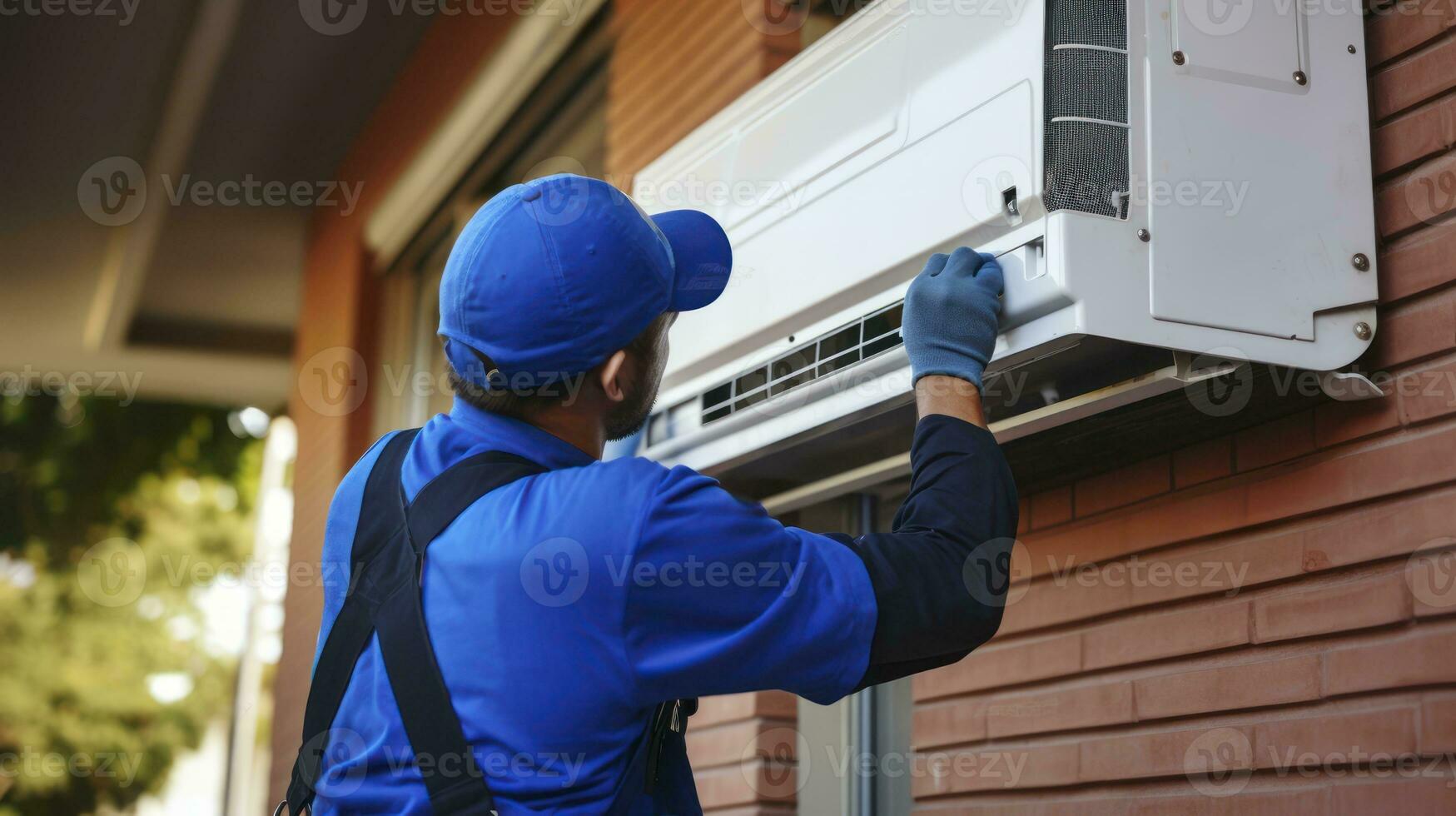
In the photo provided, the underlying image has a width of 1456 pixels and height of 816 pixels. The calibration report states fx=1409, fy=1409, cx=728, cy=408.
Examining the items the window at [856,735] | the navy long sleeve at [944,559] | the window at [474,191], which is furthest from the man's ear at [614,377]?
the window at [474,191]

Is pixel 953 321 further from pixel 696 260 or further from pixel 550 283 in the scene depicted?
pixel 550 283

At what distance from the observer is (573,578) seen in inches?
59.8

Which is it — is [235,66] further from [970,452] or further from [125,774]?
[125,774]

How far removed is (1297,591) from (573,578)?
1.18m

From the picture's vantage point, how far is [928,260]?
2041 mm

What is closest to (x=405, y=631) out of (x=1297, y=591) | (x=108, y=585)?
(x=1297, y=591)

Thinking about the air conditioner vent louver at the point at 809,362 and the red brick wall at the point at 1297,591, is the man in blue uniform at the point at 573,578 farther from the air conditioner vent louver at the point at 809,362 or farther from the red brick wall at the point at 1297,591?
the red brick wall at the point at 1297,591

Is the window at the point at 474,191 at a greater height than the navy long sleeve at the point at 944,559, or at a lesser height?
greater

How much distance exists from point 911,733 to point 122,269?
21.9ft

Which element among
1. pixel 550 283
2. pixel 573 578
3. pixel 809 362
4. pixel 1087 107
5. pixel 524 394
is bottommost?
pixel 573 578

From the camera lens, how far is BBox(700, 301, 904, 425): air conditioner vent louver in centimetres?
221

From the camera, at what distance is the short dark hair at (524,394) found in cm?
175

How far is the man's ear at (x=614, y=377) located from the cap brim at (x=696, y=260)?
0.35ft

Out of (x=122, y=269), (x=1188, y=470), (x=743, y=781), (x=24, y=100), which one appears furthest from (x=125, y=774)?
(x=1188, y=470)
